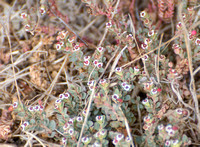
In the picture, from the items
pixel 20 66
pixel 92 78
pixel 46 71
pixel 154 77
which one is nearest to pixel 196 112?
pixel 154 77

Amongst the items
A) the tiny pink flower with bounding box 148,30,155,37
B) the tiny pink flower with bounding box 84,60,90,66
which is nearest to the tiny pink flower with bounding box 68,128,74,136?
the tiny pink flower with bounding box 84,60,90,66

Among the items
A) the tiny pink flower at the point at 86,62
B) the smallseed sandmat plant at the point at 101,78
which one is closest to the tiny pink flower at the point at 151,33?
the smallseed sandmat plant at the point at 101,78

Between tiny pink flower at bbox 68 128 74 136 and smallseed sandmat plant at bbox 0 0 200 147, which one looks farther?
smallseed sandmat plant at bbox 0 0 200 147

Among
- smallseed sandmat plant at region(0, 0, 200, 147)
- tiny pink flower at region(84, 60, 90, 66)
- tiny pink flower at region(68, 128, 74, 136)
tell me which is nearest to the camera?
tiny pink flower at region(68, 128, 74, 136)

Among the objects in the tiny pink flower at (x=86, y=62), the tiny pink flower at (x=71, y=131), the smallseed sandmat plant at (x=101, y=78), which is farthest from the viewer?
the tiny pink flower at (x=86, y=62)

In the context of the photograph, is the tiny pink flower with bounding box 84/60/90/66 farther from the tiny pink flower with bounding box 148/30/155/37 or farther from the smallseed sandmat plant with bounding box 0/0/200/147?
the tiny pink flower with bounding box 148/30/155/37

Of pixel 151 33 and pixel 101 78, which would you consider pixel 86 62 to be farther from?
pixel 151 33

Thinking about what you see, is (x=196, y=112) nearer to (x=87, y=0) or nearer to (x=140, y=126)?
(x=140, y=126)

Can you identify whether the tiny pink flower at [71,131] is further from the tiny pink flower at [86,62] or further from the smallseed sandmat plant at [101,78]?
the tiny pink flower at [86,62]
